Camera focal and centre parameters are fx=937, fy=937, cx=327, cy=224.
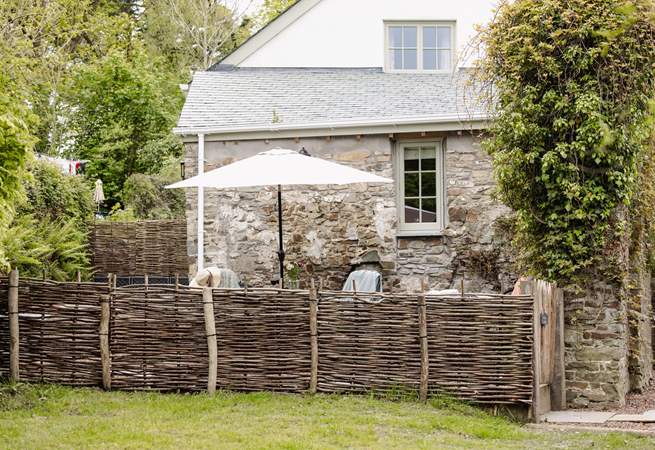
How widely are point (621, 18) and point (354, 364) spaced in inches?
175

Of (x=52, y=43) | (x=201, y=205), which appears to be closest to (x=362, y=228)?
(x=201, y=205)

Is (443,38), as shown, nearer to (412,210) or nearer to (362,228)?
(412,210)

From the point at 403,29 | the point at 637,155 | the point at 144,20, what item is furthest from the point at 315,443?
the point at 144,20

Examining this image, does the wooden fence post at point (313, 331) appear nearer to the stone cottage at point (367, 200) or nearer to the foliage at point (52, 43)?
the stone cottage at point (367, 200)

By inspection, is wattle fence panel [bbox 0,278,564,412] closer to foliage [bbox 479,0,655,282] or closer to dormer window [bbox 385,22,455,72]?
foliage [bbox 479,0,655,282]

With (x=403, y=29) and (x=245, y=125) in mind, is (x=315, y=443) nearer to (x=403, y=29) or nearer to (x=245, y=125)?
(x=245, y=125)

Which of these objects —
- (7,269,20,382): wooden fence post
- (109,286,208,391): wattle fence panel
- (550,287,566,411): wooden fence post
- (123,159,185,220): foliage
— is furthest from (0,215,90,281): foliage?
(550,287,566,411): wooden fence post

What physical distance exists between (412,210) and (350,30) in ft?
14.7

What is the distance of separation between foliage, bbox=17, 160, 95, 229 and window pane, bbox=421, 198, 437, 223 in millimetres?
6075

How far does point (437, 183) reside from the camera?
47.5 ft

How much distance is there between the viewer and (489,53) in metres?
10.2

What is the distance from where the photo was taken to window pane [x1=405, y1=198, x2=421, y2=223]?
47.8 feet

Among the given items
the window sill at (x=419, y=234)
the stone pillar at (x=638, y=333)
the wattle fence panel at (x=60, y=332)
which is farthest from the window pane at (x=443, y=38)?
the wattle fence panel at (x=60, y=332)

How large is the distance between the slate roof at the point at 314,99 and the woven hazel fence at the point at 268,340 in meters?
4.93
